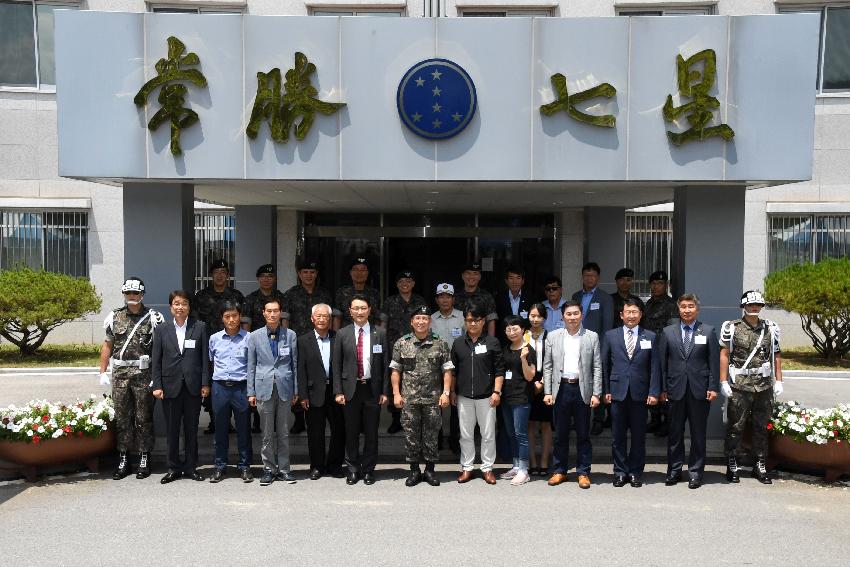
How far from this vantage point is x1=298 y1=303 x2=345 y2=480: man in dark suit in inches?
321

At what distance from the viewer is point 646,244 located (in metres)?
18.8

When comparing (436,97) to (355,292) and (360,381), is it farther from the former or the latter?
(360,381)

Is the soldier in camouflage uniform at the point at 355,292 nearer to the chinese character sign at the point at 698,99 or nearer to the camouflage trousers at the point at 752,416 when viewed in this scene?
the chinese character sign at the point at 698,99

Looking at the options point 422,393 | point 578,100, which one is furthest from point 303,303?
point 578,100

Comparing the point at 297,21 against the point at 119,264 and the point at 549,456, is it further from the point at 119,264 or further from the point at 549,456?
the point at 119,264

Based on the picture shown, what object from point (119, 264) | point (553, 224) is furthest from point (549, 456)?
point (119, 264)

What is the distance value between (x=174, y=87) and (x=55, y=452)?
401 cm

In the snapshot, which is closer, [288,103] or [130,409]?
[130,409]

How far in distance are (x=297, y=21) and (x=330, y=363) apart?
3.70m

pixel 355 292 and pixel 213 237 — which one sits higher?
pixel 213 237

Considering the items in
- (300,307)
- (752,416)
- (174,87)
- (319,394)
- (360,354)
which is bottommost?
(752,416)

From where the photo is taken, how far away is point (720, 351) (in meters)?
8.10

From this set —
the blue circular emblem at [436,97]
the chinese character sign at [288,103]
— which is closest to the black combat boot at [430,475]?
the blue circular emblem at [436,97]

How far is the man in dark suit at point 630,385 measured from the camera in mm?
7926
